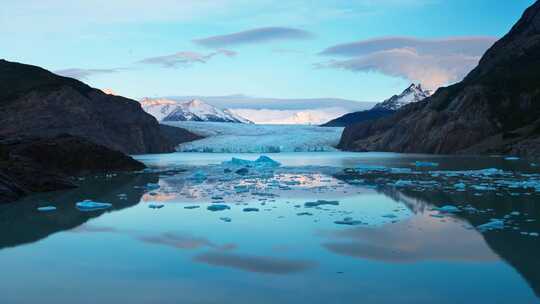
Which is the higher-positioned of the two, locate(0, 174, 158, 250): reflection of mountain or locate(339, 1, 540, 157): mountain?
locate(339, 1, 540, 157): mountain

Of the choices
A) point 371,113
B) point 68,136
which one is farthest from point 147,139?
point 371,113

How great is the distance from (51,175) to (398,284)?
13554 millimetres

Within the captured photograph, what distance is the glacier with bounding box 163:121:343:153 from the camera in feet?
233

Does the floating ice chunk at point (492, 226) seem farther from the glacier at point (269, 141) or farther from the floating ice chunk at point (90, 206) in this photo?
the glacier at point (269, 141)

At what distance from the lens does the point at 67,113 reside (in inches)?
2003

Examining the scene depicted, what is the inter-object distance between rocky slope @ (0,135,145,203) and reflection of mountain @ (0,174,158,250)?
0.67 metres

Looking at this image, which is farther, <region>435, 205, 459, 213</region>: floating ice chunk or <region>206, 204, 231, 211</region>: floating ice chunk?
<region>206, 204, 231, 211</region>: floating ice chunk

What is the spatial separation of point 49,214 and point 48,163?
12.3m

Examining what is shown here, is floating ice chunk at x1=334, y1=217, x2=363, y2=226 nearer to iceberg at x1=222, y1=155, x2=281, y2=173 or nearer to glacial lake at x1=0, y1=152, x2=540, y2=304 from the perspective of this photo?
glacial lake at x1=0, y1=152, x2=540, y2=304

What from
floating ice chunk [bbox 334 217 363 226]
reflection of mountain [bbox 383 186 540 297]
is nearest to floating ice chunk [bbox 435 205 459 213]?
reflection of mountain [bbox 383 186 540 297]

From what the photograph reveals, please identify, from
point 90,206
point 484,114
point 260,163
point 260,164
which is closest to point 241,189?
point 90,206

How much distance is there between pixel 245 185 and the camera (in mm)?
17281

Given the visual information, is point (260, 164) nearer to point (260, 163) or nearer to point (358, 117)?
point (260, 163)

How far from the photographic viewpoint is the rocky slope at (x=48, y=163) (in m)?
14.8
